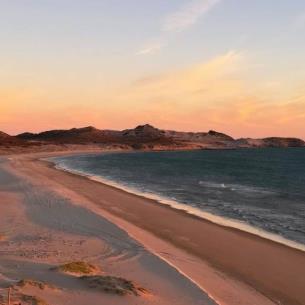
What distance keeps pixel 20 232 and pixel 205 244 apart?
23.3 ft

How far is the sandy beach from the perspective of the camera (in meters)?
11.9

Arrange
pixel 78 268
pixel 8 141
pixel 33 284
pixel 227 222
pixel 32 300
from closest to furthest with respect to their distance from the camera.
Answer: pixel 32 300 → pixel 33 284 → pixel 78 268 → pixel 227 222 → pixel 8 141

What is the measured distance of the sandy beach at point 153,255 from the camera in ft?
39.0

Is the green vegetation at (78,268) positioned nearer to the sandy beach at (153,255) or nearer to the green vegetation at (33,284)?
the sandy beach at (153,255)

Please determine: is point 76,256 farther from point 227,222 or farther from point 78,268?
point 227,222

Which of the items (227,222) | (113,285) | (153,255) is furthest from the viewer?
(227,222)

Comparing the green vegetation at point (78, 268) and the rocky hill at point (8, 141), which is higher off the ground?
the rocky hill at point (8, 141)

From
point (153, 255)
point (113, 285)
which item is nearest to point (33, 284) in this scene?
point (113, 285)

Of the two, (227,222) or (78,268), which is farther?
(227,222)

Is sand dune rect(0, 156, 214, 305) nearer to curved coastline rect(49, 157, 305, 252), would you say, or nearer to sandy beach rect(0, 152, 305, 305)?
sandy beach rect(0, 152, 305, 305)

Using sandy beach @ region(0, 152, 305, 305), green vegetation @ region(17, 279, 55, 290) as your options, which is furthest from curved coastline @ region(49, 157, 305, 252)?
green vegetation @ region(17, 279, 55, 290)

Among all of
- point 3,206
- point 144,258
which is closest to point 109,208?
point 3,206

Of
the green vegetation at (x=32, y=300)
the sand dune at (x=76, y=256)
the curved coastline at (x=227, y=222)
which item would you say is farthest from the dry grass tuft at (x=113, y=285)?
the curved coastline at (x=227, y=222)

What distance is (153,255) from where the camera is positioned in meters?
15.6
